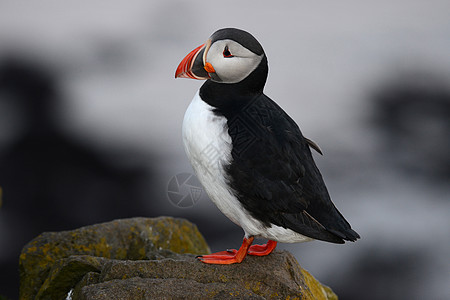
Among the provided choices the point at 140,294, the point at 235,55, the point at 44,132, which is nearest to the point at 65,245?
the point at 140,294

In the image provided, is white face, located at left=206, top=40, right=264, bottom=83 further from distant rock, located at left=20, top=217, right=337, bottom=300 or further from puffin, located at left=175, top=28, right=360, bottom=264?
distant rock, located at left=20, top=217, right=337, bottom=300

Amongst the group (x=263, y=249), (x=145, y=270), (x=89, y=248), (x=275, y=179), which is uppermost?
(x=275, y=179)

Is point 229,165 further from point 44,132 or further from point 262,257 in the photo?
point 44,132

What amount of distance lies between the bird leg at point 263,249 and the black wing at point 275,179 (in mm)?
579

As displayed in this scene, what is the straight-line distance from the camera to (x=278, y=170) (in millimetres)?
4301

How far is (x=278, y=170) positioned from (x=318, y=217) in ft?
1.69

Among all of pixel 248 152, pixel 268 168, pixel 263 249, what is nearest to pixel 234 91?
pixel 248 152

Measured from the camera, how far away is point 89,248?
19.5ft

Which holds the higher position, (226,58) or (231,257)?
(226,58)

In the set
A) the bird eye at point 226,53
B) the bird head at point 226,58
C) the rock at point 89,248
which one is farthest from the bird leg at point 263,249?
the bird eye at point 226,53

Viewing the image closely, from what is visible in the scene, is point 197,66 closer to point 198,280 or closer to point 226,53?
point 226,53

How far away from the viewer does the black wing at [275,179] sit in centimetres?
425

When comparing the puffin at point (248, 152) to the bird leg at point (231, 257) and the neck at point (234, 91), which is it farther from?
the bird leg at point (231, 257)

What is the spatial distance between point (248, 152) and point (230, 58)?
0.73 m
